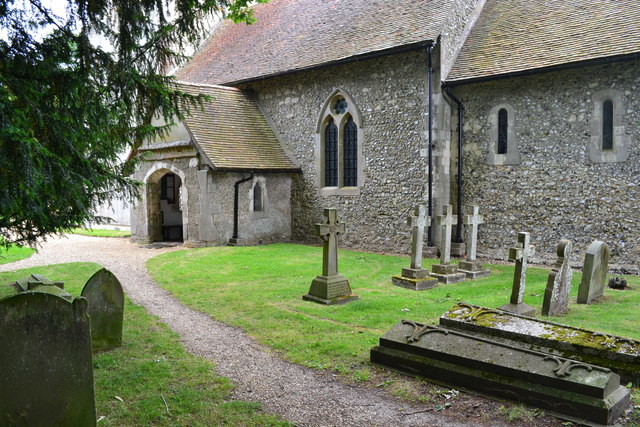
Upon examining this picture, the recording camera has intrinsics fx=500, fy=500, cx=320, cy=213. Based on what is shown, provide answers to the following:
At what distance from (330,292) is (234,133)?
1046 cm

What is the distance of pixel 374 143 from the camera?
1595 cm

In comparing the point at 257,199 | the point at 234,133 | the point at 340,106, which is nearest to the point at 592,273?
the point at 340,106

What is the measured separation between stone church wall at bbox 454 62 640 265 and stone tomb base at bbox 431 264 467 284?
3.28 m

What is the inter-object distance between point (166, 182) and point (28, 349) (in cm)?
1865

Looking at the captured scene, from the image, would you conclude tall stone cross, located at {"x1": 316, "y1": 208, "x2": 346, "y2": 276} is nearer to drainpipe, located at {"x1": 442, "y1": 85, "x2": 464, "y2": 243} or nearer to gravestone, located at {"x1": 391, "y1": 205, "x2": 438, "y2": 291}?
gravestone, located at {"x1": 391, "y1": 205, "x2": 438, "y2": 291}

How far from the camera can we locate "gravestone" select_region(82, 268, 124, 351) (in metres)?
6.32

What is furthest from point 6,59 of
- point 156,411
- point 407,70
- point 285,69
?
point 285,69

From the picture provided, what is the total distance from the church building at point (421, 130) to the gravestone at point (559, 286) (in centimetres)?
490

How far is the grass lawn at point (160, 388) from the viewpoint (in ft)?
15.2

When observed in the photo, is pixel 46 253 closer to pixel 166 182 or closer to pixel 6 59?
pixel 166 182

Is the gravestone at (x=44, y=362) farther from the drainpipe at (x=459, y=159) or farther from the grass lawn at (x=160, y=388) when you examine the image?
the drainpipe at (x=459, y=159)

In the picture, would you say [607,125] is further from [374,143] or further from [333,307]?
[333,307]

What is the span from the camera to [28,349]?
3828 millimetres

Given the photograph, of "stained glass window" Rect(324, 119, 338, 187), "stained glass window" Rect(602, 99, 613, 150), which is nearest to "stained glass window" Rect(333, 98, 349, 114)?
"stained glass window" Rect(324, 119, 338, 187)
